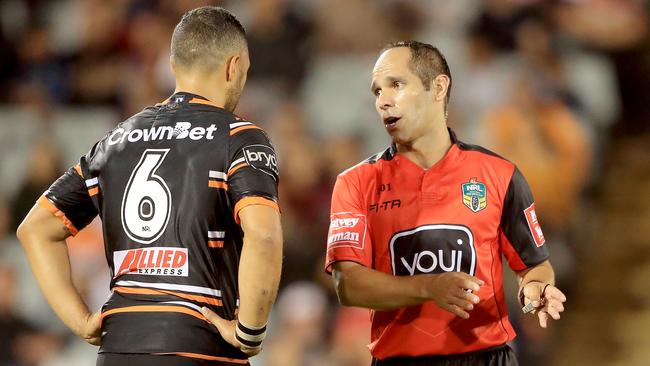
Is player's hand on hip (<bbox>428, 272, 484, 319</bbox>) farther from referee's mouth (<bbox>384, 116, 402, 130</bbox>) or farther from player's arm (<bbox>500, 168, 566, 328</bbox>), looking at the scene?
referee's mouth (<bbox>384, 116, 402, 130</bbox>)

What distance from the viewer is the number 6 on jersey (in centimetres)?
321

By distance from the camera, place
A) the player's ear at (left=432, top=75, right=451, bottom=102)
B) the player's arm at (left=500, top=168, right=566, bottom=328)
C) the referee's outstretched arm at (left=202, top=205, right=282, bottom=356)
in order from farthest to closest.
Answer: the player's ear at (left=432, top=75, right=451, bottom=102) → the player's arm at (left=500, top=168, right=566, bottom=328) → the referee's outstretched arm at (left=202, top=205, right=282, bottom=356)

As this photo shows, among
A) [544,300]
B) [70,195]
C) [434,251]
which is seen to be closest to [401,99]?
[434,251]

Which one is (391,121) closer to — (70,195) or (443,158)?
(443,158)

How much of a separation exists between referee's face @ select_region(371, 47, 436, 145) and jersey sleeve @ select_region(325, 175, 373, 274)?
0.93ft

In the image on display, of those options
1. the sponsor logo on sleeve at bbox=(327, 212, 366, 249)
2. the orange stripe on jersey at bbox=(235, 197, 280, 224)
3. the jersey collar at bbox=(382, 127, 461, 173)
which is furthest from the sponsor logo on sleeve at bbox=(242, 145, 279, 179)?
the jersey collar at bbox=(382, 127, 461, 173)

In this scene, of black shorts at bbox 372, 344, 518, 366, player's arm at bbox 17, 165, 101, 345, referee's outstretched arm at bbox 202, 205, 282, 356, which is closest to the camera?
referee's outstretched arm at bbox 202, 205, 282, 356

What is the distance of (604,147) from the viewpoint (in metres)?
8.56

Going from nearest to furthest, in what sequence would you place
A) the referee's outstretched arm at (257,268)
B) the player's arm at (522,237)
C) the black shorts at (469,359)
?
the referee's outstretched arm at (257,268) < the black shorts at (469,359) < the player's arm at (522,237)

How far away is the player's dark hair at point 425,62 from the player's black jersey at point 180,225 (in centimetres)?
87

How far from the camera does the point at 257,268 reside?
121 inches

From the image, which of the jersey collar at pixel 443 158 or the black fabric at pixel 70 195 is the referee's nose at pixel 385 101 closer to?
the jersey collar at pixel 443 158

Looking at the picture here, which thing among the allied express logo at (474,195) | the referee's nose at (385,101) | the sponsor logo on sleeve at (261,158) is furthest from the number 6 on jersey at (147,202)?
the allied express logo at (474,195)

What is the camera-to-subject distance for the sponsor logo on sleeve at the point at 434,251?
369 cm
